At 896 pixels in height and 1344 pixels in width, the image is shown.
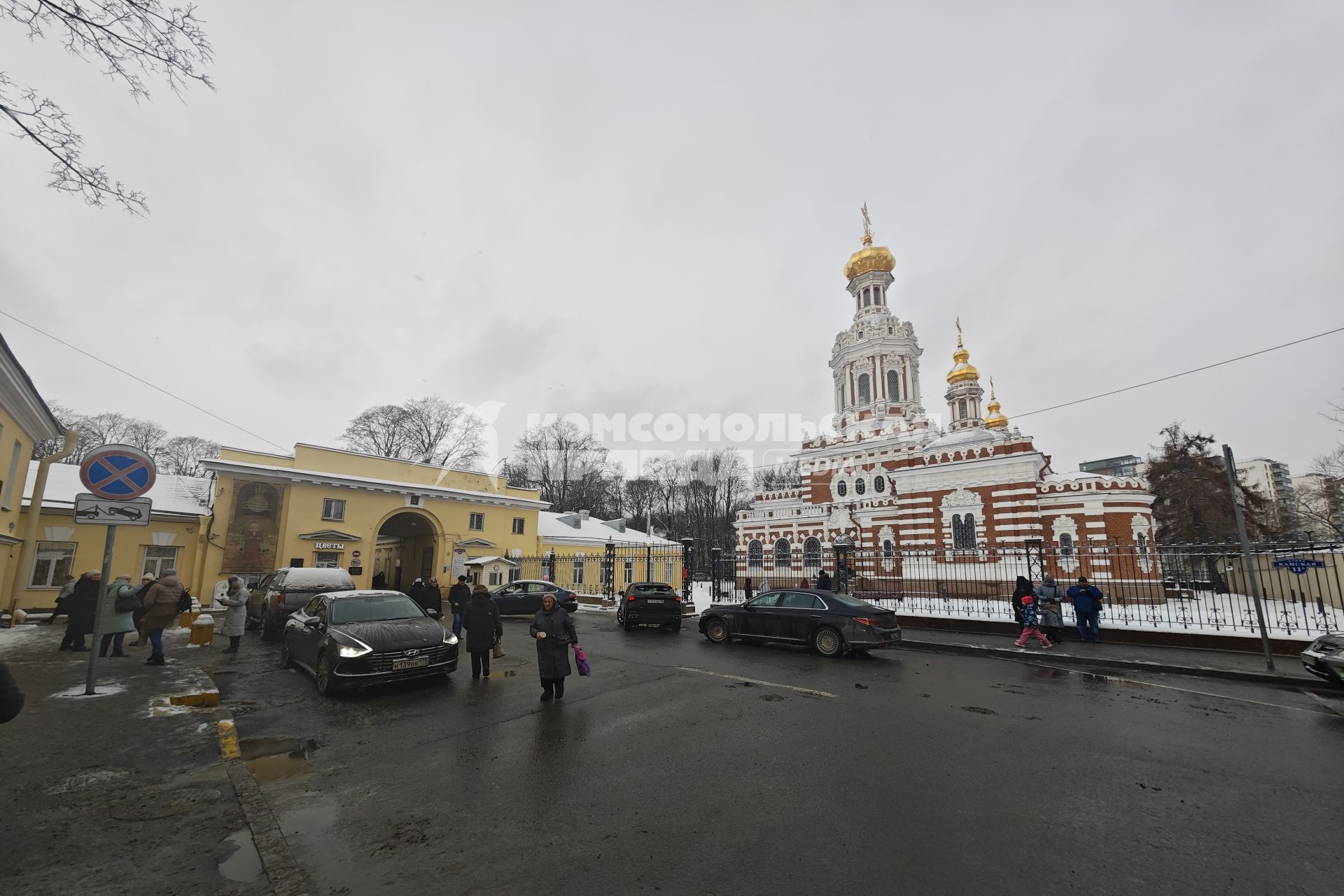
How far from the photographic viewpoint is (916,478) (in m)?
31.7

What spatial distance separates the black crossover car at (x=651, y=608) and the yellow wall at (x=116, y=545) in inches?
665

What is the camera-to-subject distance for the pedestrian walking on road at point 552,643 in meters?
8.02

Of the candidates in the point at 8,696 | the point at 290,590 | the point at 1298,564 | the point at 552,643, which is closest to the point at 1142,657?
the point at 1298,564

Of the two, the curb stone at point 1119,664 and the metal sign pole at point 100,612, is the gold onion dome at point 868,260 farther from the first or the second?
the metal sign pole at point 100,612

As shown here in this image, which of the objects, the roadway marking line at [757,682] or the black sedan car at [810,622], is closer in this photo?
the roadway marking line at [757,682]

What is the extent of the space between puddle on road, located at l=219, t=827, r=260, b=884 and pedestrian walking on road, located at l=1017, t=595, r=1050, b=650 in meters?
14.9

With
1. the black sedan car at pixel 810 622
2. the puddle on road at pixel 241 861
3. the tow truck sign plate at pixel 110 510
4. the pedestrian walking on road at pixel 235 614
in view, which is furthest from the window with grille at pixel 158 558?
the puddle on road at pixel 241 861

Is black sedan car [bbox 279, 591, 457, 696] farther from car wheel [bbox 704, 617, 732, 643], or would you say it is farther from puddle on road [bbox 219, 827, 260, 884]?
car wheel [bbox 704, 617, 732, 643]

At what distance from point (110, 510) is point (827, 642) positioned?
39.8 ft

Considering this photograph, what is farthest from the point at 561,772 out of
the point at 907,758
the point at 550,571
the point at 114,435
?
the point at 114,435

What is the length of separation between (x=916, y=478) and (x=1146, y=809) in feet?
95.1

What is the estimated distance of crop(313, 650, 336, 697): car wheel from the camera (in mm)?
8211

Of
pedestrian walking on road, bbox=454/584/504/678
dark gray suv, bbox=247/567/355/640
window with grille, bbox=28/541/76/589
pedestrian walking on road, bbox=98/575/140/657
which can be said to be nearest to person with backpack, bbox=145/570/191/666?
pedestrian walking on road, bbox=98/575/140/657

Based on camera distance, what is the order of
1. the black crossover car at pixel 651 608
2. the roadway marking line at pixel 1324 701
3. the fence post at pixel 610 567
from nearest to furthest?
the roadway marking line at pixel 1324 701, the black crossover car at pixel 651 608, the fence post at pixel 610 567
